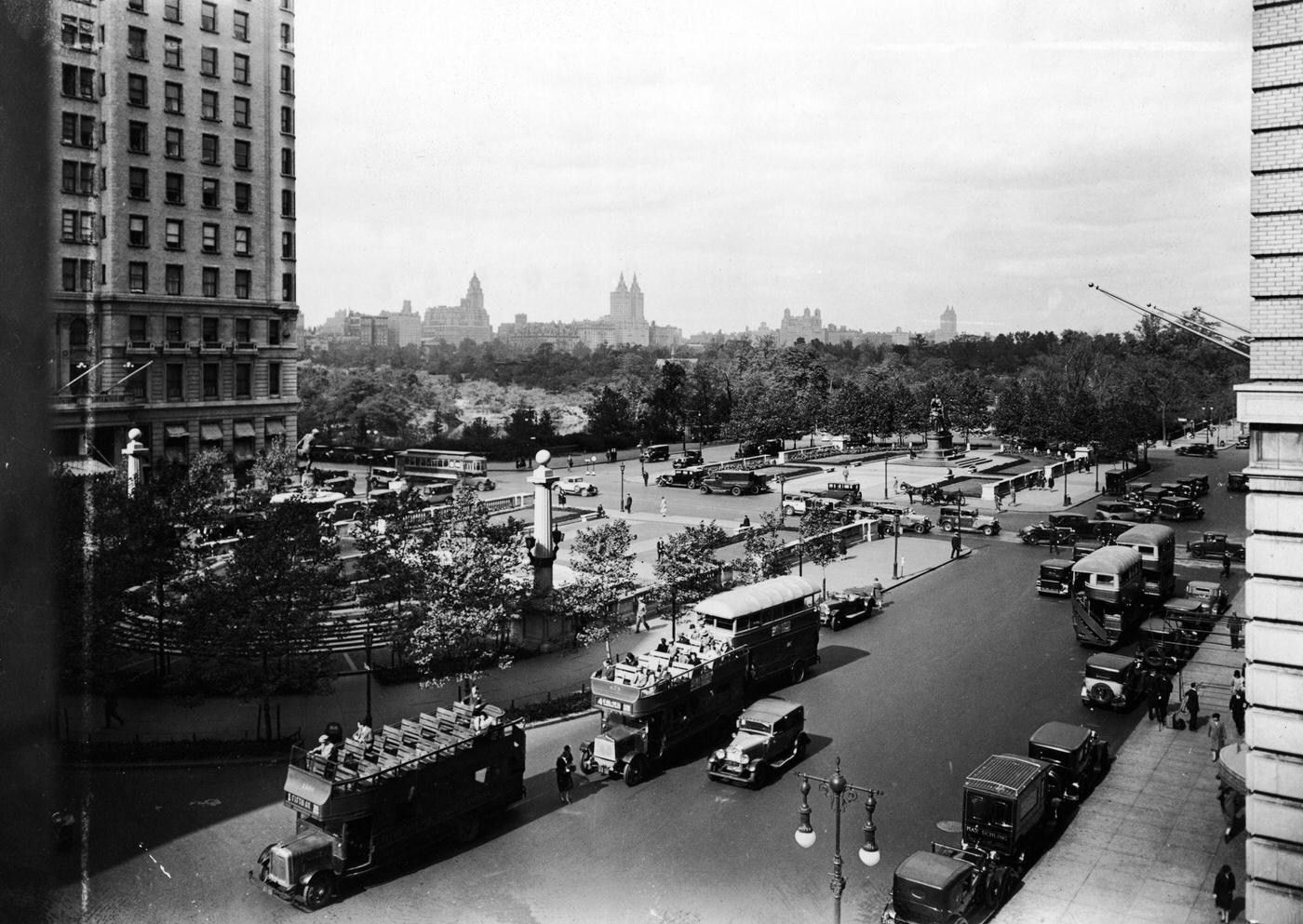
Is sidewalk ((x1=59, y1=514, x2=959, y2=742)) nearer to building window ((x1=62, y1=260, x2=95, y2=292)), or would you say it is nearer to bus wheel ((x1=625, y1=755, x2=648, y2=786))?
bus wheel ((x1=625, y1=755, x2=648, y2=786))

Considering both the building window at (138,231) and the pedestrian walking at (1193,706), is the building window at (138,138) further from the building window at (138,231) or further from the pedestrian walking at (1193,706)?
the pedestrian walking at (1193,706)

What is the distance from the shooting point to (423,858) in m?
21.0

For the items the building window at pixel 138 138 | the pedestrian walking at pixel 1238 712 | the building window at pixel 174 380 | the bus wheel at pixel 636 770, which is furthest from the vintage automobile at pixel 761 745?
the building window at pixel 138 138

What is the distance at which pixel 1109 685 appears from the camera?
2962cm

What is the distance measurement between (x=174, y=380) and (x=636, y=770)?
4688 centimetres

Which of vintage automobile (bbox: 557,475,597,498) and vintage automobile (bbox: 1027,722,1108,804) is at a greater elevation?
vintage automobile (bbox: 557,475,597,498)

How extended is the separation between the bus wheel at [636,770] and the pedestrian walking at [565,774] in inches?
53.8

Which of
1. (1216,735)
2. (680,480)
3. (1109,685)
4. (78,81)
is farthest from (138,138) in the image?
(1216,735)

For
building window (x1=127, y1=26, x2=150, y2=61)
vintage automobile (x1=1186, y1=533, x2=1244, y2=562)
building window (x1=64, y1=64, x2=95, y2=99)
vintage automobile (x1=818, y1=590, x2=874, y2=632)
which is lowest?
vintage automobile (x1=818, y1=590, x2=874, y2=632)

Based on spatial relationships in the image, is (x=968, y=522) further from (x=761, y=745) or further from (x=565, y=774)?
(x=565, y=774)

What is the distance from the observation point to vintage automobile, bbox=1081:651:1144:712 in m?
29.6

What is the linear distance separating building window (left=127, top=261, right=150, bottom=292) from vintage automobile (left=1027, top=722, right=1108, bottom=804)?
53.7m

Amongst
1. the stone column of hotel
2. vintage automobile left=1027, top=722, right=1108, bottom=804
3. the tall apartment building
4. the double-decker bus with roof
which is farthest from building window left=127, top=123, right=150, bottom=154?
the stone column of hotel

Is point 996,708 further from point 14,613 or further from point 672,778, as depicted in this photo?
point 14,613
